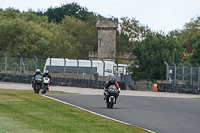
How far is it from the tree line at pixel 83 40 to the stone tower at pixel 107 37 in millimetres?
6513

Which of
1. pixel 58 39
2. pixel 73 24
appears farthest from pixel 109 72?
pixel 73 24

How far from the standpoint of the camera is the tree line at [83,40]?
71188 mm

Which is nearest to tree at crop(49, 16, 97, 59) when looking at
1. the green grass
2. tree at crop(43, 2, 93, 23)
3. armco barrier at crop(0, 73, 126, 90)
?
tree at crop(43, 2, 93, 23)

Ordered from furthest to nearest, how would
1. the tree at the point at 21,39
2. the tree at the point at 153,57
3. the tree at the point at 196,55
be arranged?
the tree at the point at 21,39, the tree at the point at 153,57, the tree at the point at 196,55

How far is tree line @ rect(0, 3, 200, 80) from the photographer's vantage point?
7119cm

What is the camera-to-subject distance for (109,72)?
55094 millimetres

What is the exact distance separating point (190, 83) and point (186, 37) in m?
62.9

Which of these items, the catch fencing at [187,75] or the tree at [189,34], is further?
the tree at [189,34]

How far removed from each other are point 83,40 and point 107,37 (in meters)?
13.7

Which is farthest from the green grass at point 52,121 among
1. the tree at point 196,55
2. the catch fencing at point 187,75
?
the tree at point 196,55

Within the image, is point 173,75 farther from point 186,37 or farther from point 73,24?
point 73,24

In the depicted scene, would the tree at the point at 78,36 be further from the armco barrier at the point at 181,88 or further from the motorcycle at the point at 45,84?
the motorcycle at the point at 45,84

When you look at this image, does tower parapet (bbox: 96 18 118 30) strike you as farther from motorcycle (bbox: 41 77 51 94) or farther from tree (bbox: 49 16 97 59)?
motorcycle (bbox: 41 77 51 94)

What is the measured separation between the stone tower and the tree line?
6.51 metres
